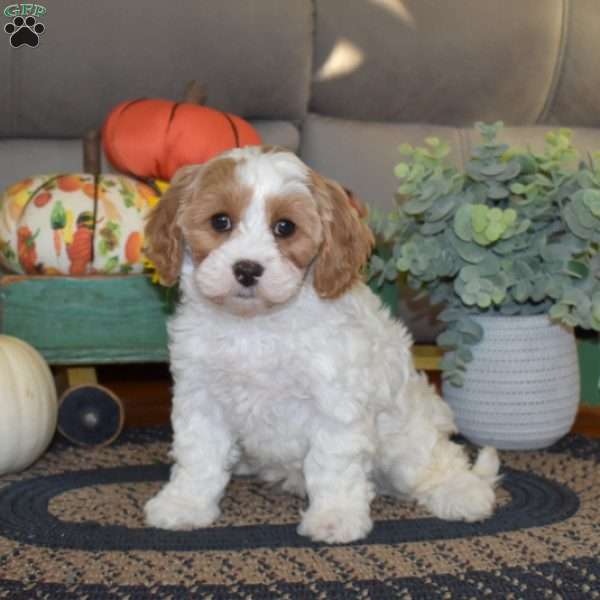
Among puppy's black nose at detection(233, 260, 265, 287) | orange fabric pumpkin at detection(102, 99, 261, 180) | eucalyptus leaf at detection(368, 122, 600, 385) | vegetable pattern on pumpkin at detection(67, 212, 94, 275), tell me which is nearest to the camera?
puppy's black nose at detection(233, 260, 265, 287)

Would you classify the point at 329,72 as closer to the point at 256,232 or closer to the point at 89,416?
the point at 89,416

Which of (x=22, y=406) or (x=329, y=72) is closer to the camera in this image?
(x=22, y=406)

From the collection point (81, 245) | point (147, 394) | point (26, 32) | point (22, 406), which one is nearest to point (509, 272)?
point (81, 245)

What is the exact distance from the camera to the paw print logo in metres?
3.36

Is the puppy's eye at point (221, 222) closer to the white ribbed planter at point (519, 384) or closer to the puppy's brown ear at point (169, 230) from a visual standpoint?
the puppy's brown ear at point (169, 230)

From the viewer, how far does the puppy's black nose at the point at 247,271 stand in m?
1.85

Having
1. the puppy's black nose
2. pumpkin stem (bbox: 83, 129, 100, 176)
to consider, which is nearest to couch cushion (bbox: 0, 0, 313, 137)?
pumpkin stem (bbox: 83, 129, 100, 176)

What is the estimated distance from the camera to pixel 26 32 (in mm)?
3357

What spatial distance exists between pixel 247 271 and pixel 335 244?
220mm

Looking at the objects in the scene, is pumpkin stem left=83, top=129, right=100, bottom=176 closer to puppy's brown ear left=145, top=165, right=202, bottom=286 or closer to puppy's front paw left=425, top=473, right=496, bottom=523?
puppy's brown ear left=145, top=165, right=202, bottom=286

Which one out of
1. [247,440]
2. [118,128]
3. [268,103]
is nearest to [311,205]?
[247,440]

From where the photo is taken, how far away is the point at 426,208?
99.2 inches

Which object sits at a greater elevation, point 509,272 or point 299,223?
point 299,223

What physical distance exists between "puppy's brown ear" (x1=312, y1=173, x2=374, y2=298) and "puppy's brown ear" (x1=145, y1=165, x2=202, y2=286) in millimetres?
260
